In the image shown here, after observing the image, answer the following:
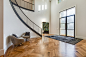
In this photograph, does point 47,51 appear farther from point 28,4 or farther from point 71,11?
point 28,4

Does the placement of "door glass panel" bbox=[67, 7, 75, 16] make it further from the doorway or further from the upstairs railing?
the upstairs railing

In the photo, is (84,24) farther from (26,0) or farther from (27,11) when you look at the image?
(26,0)

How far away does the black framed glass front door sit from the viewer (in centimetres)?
545

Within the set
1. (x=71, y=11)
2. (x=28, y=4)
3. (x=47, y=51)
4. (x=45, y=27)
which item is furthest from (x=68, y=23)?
(x=28, y=4)

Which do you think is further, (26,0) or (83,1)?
(26,0)

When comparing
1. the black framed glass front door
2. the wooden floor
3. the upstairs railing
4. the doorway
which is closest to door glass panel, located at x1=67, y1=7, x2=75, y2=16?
the black framed glass front door

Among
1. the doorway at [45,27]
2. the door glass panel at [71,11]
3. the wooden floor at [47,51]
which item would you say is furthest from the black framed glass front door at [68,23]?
the wooden floor at [47,51]

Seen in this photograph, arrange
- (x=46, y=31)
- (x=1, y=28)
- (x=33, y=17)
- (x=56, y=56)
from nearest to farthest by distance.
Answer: (x=56, y=56), (x=1, y=28), (x=33, y=17), (x=46, y=31)

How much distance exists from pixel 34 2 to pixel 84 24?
23.5ft

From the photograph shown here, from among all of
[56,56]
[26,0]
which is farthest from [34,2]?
[56,56]

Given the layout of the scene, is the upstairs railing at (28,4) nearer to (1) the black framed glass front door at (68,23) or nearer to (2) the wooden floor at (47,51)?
(1) the black framed glass front door at (68,23)

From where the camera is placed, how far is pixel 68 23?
19.3 ft

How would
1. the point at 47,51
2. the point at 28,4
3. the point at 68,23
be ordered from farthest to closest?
1. the point at 28,4
2. the point at 68,23
3. the point at 47,51

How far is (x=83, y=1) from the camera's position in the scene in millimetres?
4500
